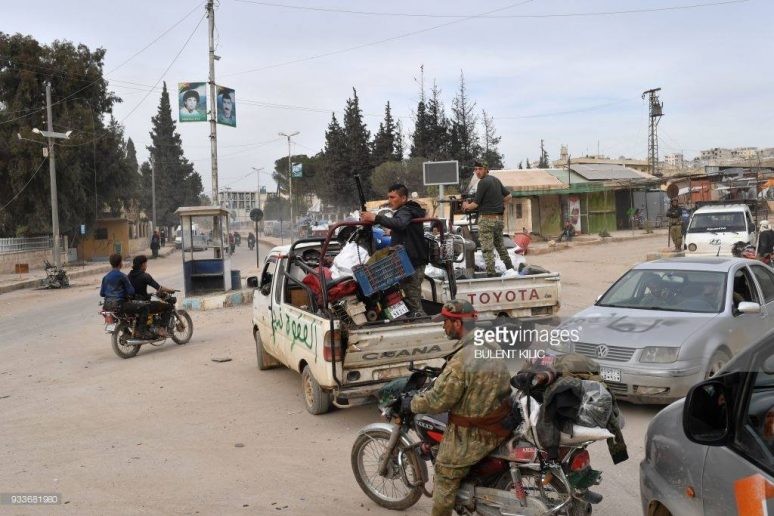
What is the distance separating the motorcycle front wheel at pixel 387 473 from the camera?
449cm

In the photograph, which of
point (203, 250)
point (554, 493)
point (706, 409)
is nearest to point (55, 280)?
point (203, 250)

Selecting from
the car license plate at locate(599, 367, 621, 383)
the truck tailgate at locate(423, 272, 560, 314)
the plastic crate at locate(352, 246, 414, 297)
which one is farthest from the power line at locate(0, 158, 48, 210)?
the car license plate at locate(599, 367, 621, 383)

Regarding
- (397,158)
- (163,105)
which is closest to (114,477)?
Result: (397,158)

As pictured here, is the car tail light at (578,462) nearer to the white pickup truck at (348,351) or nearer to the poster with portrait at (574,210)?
the white pickup truck at (348,351)

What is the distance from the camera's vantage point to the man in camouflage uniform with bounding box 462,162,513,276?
32.8ft

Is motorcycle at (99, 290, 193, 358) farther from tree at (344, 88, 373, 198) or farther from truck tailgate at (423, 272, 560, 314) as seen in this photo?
tree at (344, 88, 373, 198)

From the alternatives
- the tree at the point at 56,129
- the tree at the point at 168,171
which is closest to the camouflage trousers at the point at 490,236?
the tree at the point at 56,129

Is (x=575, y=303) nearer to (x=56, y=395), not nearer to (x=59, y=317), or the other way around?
(x=56, y=395)

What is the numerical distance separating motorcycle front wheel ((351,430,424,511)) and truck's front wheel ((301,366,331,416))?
207cm

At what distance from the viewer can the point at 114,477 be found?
5.45m

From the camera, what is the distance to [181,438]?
6.47m

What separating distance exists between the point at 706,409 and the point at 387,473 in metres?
2.50

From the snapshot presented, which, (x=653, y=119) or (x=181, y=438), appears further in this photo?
(x=653, y=119)

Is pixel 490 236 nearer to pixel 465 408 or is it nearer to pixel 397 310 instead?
pixel 397 310
